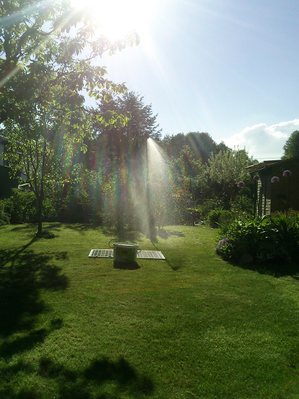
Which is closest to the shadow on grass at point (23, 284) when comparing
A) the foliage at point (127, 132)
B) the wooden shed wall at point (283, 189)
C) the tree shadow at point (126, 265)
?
the tree shadow at point (126, 265)

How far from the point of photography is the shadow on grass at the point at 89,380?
228cm

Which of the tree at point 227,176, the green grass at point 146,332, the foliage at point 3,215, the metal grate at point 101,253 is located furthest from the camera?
the tree at point 227,176

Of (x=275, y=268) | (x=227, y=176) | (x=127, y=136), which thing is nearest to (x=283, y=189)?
(x=275, y=268)

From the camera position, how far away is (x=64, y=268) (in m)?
5.84

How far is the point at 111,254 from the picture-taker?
23.4 feet

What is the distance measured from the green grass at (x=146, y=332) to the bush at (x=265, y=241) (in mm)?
730

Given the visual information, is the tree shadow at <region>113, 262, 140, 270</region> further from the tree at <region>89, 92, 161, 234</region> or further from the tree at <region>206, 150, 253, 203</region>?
the tree at <region>89, 92, 161, 234</region>

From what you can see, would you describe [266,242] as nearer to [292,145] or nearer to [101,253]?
[101,253]

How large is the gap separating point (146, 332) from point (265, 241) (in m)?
4.15

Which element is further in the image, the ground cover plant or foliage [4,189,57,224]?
foliage [4,189,57,224]

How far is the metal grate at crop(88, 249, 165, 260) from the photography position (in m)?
6.95

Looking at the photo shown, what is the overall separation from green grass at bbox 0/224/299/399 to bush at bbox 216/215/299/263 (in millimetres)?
730

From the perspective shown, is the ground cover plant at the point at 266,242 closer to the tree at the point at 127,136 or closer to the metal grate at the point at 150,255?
the metal grate at the point at 150,255

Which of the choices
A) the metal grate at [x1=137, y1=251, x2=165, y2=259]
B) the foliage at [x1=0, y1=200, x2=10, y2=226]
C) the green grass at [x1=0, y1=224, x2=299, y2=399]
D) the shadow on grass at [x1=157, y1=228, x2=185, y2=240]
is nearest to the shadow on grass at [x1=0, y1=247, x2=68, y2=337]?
the green grass at [x1=0, y1=224, x2=299, y2=399]
